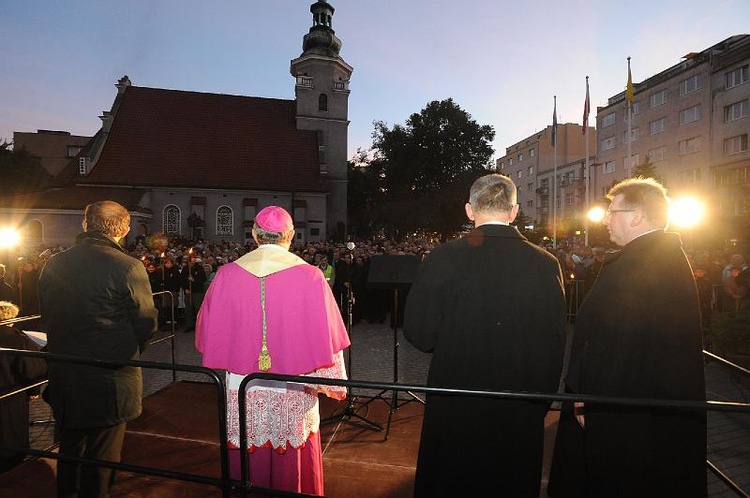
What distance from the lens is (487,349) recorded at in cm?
222

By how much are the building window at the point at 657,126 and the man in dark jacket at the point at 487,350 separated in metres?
46.3

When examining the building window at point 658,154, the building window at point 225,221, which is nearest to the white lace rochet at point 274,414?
the building window at point 225,221

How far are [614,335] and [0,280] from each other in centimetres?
913

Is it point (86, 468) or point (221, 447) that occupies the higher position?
point (221, 447)

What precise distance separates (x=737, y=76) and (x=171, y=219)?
144 ft

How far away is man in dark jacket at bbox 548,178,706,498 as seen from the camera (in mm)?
2166

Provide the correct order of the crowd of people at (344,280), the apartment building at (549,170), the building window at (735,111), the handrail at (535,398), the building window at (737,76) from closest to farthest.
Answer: the handrail at (535,398) → the crowd of people at (344,280) → the building window at (737,76) → the building window at (735,111) → the apartment building at (549,170)

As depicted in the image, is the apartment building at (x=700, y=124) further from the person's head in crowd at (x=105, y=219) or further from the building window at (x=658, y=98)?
the person's head in crowd at (x=105, y=219)

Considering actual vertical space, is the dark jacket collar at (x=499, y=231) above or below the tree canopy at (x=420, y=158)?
below

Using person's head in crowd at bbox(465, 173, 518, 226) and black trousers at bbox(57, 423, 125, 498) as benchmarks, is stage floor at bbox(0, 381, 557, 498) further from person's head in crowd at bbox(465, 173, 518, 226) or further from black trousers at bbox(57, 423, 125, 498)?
person's head in crowd at bbox(465, 173, 518, 226)

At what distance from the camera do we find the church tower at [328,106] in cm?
4047

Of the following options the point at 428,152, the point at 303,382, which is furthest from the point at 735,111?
the point at 303,382

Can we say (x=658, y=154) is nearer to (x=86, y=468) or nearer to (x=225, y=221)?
(x=225, y=221)

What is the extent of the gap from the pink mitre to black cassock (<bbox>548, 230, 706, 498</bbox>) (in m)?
2.01
